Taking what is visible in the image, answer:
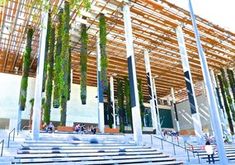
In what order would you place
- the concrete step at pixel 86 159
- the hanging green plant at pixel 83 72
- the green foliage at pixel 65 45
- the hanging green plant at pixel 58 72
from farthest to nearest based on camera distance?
the hanging green plant at pixel 83 72
the hanging green plant at pixel 58 72
the green foliage at pixel 65 45
the concrete step at pixel 86 159

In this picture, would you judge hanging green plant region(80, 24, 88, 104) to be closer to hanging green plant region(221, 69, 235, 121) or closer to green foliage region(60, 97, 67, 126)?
green foliage region(60, 97, 67, 126)

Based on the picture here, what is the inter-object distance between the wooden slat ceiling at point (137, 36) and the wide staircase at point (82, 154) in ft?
30.0

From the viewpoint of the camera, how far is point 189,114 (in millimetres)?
38219

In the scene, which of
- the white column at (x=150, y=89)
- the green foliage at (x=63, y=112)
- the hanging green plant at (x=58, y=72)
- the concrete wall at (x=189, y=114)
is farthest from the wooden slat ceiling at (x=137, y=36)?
the green foliage at (x=63, y=112)

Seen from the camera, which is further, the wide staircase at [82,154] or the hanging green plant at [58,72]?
the hanging green plant at [58,72]

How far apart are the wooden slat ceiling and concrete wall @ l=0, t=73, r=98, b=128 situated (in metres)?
2.52

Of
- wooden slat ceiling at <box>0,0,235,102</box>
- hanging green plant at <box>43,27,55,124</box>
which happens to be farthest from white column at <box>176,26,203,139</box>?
hanging green plant at <box>43,27,55,124</box>

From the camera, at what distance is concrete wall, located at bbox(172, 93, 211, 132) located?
34062 millimetres

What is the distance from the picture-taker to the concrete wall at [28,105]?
2320 centimetres

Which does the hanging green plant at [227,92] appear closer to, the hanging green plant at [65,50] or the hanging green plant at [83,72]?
the hanging green plant at [83,72]

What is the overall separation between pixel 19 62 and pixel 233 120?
25.4 m

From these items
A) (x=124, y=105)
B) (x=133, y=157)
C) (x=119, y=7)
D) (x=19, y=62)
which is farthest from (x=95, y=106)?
(x=133, y=157)

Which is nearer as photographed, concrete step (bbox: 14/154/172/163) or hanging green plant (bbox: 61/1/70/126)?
concrete step (bbox: 14/154/172/163)

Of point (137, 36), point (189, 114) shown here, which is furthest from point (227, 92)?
point (137, 36)
